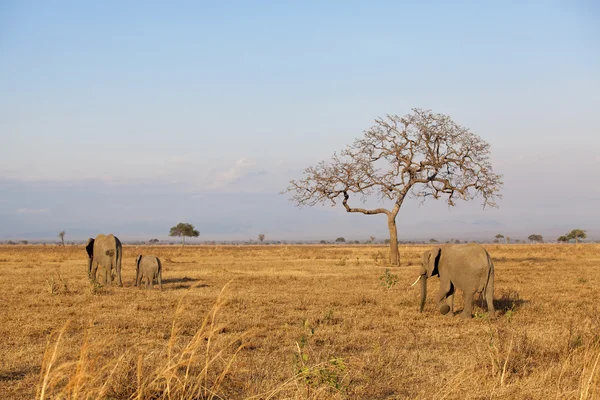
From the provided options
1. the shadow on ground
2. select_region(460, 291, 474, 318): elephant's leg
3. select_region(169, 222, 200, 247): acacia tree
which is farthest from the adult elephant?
select_region(169, 222, 200, 247): acacia tree

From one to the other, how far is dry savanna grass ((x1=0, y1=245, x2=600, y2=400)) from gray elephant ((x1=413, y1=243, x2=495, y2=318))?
0.56m

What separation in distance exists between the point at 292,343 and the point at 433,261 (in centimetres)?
527

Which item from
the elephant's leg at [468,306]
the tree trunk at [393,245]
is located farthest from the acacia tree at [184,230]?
the elephant's leg at [468,306]

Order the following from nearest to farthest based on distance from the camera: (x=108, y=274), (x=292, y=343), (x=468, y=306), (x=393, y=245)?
(x=292, y=343) < (x=468, y=306) < (x=108, y=274) < (x=393, y=245)

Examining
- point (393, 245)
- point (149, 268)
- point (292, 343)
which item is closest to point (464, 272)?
point (292, 343)

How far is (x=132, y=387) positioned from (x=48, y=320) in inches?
261

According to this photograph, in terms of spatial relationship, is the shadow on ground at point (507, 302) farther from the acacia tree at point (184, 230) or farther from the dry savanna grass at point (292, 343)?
the acacia tree at point (184, 230)

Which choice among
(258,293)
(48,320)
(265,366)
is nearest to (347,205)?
(258,293)

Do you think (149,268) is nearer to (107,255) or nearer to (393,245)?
(107,255)

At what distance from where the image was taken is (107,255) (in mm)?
19891

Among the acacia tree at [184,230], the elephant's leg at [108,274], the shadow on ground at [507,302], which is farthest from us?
the acacia tree at [184,230]

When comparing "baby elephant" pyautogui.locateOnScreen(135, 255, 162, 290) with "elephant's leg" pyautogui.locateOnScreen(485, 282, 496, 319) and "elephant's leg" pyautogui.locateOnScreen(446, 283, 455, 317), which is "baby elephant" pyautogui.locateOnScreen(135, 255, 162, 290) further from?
"elephant's leg" pyautogui.locateOnScreen(485, 282, 496, 319)

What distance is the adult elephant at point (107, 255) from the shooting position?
19719mm

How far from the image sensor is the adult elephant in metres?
19.7
